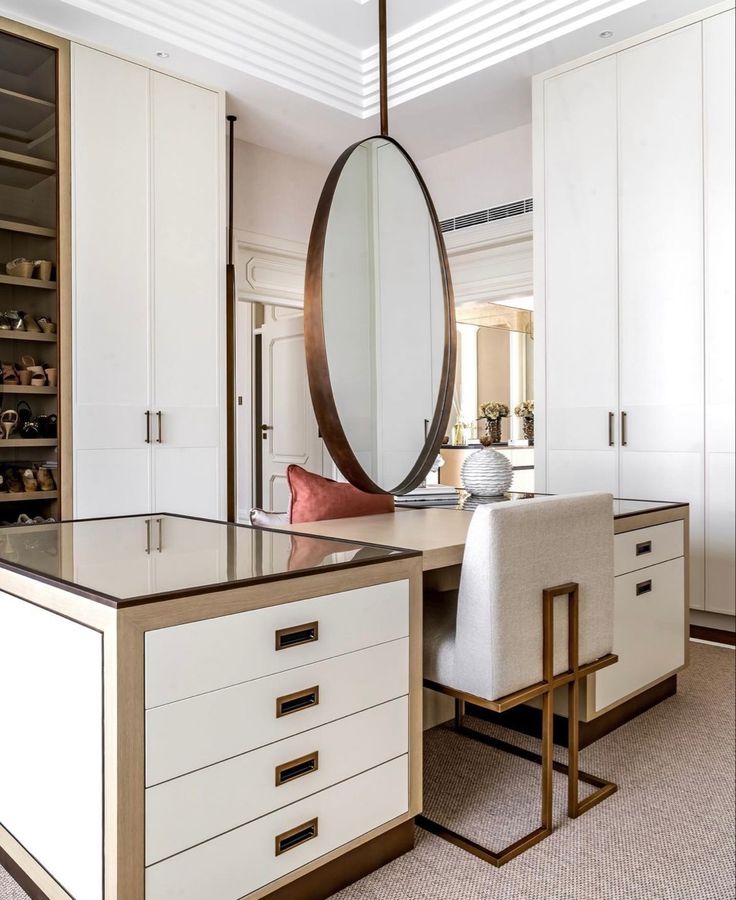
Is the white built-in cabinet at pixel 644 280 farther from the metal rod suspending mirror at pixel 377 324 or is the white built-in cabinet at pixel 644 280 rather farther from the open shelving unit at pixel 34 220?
the open shelving unit at pixel 34 220

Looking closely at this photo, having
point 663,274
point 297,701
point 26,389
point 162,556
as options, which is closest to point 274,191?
point 26,389

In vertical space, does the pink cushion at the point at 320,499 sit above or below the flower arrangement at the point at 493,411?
below

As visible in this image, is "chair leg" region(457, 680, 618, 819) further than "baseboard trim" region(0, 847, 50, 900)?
Yes

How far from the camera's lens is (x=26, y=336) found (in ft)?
10.4

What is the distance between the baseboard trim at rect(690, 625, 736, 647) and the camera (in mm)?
3268

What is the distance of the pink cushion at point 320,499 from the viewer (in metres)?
2.14

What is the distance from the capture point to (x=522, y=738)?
88.0 inches

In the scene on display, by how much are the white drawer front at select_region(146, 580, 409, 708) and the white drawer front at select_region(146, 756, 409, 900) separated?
261 mm

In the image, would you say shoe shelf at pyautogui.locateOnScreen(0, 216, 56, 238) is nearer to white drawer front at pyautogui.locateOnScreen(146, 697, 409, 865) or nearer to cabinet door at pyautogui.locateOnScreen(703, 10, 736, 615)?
white drawer front at pyautogui.locateOnScreen(146, 697, 409, 865)

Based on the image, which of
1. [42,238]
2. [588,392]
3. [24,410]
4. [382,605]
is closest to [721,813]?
[382,605]

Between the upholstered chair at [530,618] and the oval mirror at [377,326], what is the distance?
0.26 metres

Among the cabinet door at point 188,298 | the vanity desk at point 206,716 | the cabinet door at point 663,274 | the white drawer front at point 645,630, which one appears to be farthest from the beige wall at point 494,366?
the vanity desk at point 206,716

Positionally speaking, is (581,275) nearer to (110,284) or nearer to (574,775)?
(110,284)

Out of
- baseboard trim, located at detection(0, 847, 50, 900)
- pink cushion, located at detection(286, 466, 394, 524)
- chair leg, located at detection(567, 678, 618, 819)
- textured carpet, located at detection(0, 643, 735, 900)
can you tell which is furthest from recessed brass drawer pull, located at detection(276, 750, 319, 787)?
pink cushion, located at detection(286, 466, 394, 524)
